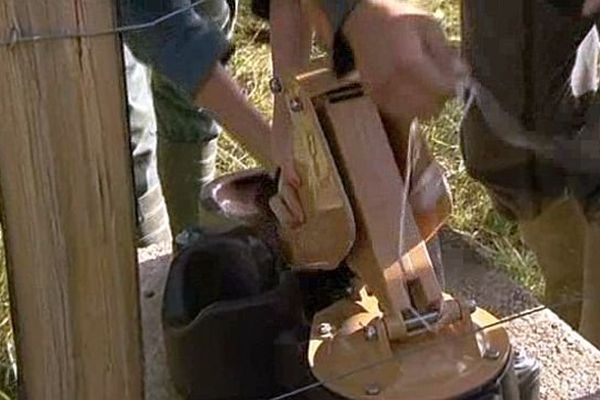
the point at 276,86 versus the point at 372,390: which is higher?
the point at 276,86

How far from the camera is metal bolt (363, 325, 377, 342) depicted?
1.10 m

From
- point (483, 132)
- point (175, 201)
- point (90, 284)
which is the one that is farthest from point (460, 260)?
point (90, 284)

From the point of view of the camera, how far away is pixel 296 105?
1.07 m

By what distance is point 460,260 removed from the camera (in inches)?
47.5

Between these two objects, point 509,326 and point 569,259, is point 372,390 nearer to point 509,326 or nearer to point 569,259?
point 509,326

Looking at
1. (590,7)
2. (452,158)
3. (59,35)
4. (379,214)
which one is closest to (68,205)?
(59,35)

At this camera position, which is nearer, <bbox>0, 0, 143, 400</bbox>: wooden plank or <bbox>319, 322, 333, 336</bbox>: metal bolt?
<bbox>0, 0, 143, 400</bbox>: wooden plank

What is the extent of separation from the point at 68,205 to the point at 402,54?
0.81 feet

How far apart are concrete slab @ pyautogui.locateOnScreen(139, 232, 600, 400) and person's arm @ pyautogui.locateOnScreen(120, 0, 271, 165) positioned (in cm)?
13

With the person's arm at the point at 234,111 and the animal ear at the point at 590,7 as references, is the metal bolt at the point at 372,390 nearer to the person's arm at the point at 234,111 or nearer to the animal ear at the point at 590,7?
the person's arm at the point at 234,111

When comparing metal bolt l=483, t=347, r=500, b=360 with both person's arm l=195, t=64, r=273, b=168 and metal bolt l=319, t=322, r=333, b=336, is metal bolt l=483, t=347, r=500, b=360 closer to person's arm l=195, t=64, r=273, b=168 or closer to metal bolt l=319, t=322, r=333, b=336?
metal bolt l=319, t=322, r=333, b=336

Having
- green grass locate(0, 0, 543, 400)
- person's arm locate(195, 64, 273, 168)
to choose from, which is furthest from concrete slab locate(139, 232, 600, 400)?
person's arm locate(195, 64, 273, 168)

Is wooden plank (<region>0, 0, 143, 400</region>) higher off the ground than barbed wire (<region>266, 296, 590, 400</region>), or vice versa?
wooden plank (<region>0, 0, 143, 400</region>)

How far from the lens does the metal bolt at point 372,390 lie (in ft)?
3.52
